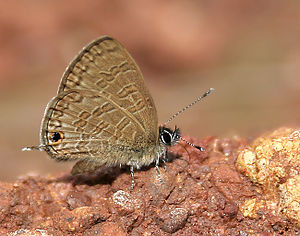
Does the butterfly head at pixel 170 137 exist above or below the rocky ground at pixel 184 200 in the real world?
above

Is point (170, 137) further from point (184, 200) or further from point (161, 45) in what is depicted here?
point (161, 45)

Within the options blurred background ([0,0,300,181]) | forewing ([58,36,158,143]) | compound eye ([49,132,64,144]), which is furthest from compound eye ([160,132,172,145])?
blurred background ([0,0,300,181])

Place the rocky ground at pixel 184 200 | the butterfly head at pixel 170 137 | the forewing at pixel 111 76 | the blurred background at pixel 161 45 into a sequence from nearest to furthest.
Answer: the rocky ground at pixel 184 200
the forewing at pixel 111 76
the butterfly head at pixel 170 137
the blurred background at pixel 161 45

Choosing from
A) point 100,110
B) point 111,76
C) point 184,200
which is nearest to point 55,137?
point 100,110

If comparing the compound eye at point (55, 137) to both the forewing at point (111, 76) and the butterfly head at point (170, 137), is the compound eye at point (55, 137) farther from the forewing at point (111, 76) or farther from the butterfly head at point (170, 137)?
the butterfly head at point (170, 137)

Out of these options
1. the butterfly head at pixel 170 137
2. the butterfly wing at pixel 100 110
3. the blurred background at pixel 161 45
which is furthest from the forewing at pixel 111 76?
the blurred background at pixel 161 45

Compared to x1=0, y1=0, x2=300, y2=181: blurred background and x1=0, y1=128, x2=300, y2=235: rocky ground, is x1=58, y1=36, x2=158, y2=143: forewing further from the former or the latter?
x1=0, y1=0, x2=300, y2=181: blurred background

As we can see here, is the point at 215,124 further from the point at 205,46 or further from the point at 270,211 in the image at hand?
the point at 270,211
